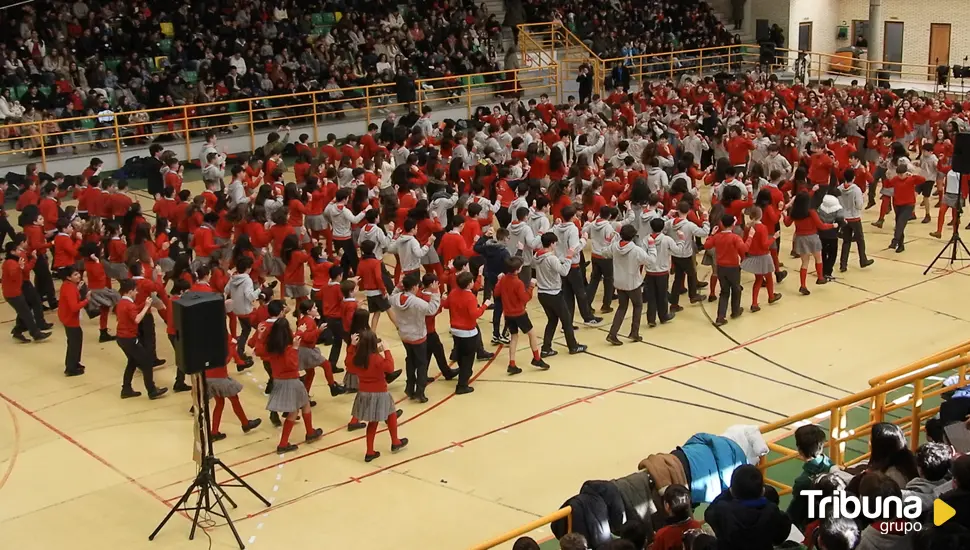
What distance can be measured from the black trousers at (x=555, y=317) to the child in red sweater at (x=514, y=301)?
1.37 ft

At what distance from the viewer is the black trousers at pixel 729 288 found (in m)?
15.3

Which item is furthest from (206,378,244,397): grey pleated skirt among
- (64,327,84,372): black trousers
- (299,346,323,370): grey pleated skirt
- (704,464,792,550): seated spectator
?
(704,464,792,550): seated spectator

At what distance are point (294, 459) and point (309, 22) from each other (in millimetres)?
20423

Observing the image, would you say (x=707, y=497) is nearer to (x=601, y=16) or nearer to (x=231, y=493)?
(x=231, y=493)

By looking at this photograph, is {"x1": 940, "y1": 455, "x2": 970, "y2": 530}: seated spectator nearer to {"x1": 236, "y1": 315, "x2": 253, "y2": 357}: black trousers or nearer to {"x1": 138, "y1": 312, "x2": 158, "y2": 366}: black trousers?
{"x1": 236, "y1": 315, "x2": 253, "y2": 357}: black trousers

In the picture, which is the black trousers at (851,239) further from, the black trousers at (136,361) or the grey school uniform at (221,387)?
the black trousers at (136,361)

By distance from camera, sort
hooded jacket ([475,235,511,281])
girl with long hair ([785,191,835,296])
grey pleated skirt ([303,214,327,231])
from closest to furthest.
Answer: hooded jacket ([475,235,511,281])
girl with long hair ([785,191,835,296])
grey pleated skirt ([303,214,327,231])

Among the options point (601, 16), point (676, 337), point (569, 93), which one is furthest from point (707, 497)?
point (601, 16)

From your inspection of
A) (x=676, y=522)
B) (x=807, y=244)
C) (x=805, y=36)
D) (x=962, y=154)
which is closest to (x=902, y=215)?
(x=962, y=154)

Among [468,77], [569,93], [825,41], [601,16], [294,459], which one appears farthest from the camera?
[825,41]

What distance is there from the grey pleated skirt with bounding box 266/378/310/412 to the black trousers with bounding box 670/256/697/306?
244 inches

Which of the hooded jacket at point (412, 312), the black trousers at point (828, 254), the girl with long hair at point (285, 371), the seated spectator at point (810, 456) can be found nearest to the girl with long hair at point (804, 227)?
the black trousers at point (828, 254)

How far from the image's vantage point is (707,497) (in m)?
9.08

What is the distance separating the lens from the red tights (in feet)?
39.2
